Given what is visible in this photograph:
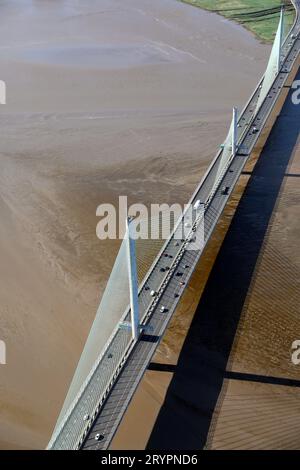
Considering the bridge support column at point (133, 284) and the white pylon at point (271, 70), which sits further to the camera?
the white pylon at point (271, 70)

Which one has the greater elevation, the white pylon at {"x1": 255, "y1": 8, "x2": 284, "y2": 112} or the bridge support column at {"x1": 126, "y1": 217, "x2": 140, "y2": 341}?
the white pylon at {"x1": 255, "y1": 8, "x2": 284, "y2": 112}

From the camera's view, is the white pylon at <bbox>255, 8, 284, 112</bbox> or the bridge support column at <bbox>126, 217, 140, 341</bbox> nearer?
the bridge support column at <bbox>126, 217, 140, 341</bbox>

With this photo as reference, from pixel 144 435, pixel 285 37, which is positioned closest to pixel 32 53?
pixel 285 37

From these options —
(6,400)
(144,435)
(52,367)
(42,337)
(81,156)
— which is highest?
(81,156)

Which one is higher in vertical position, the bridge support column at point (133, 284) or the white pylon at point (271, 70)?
the white pylon at point (271, 70)

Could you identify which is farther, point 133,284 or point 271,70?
point 271,70

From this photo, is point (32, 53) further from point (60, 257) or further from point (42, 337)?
point (42, 337)

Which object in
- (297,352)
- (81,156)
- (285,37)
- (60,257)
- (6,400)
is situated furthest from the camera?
(285,37)

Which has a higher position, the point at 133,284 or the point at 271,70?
the point at 271,70
